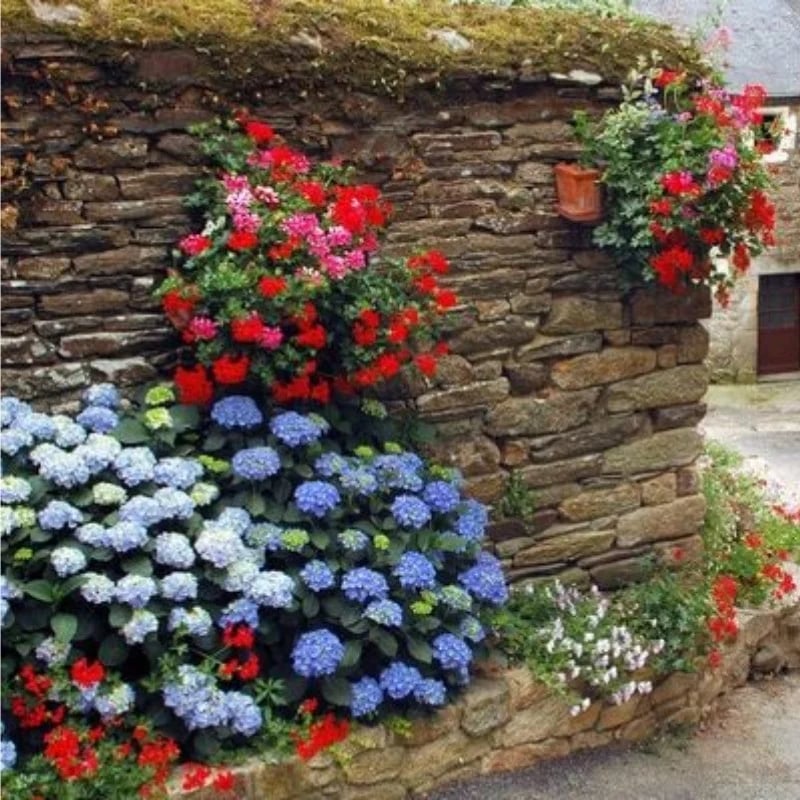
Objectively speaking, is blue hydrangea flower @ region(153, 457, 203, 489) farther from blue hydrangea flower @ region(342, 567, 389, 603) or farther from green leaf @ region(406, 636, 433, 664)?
green leaf @ region(406, 636, 433, 664)

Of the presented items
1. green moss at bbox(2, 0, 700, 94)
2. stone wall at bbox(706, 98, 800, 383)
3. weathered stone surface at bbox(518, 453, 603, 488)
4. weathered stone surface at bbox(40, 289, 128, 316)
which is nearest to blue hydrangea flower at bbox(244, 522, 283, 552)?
weathered stone surface at bbox(40, 289, 128, 316)

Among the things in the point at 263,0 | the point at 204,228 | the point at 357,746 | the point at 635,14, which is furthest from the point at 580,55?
the point at 357,746

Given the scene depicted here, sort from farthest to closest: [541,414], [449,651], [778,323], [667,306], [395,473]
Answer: [778,323]
[667,306]
[541,414]
[395,473]
[449,651]

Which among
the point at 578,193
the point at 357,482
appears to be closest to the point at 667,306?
the point at 578,193

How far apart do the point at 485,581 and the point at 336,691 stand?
65cm

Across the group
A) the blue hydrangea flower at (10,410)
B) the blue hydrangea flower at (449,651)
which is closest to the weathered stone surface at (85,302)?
the blue hydrangea flower at (10,410)

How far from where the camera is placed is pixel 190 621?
317 cm

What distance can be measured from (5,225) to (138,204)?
1.38 ft

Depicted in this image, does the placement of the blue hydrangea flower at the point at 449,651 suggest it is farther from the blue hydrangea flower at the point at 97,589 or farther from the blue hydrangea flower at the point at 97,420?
the blue hydrangea flower at the point at 97,420

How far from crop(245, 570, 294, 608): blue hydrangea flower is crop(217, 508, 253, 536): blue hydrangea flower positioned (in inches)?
5.8

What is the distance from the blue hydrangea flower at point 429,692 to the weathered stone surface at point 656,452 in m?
1.30

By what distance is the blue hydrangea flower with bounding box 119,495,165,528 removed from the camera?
321 cm

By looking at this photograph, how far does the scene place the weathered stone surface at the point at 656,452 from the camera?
4.55 metres

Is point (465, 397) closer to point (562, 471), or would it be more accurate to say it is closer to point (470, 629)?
point (562, 471)
